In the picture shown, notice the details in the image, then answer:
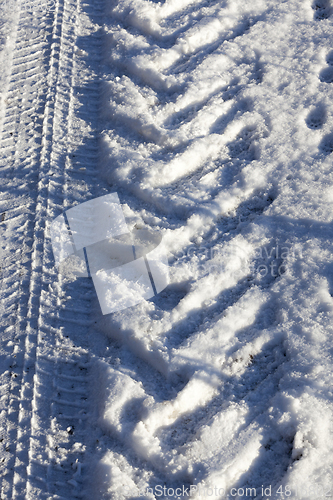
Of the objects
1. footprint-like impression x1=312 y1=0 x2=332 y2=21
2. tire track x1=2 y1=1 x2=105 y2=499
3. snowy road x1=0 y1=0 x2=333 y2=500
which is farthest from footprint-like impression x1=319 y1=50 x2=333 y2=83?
tire track x1=2 y1=1 x2=105 y2=499

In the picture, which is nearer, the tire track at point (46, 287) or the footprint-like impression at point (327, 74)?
the tire track at point (46, 287)

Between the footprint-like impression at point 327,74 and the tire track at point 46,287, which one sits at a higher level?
the footprint-like impression at point 327,74

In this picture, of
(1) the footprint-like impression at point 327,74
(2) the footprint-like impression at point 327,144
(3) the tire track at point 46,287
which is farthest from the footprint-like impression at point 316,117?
(3) the tire track at point 46,287

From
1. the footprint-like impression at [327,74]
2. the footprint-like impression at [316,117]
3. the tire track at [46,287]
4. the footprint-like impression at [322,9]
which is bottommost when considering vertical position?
the tire track at [46,287]

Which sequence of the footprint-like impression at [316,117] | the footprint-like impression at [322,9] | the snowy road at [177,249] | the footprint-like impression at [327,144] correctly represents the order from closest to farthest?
the snowy road at [177,249]
the footprint-like impression at [327,144]
the footprint-like impression at [316,117]
the footprint-like impression at [322,9]

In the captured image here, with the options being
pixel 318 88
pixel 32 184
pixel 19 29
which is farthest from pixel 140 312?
pixel 19 29

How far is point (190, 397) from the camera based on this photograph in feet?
6.23

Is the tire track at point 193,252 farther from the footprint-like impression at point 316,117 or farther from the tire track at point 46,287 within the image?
the footprint-like impression at point 316,117

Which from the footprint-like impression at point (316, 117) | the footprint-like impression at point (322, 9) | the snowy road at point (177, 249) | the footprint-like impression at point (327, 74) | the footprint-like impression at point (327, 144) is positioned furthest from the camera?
the footprint-like impression at point (322, 9)

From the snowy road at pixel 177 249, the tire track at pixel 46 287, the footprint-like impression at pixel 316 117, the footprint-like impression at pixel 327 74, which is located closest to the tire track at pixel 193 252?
the snowy road at pixel 177 249

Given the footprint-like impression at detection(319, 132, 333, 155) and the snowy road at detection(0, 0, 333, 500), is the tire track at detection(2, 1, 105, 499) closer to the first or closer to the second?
the snowy road at detection(0, 0, 333, 500)

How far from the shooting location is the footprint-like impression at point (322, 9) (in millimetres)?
3391

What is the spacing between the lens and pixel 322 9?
3.45 m

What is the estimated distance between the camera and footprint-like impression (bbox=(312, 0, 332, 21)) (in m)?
3.39
